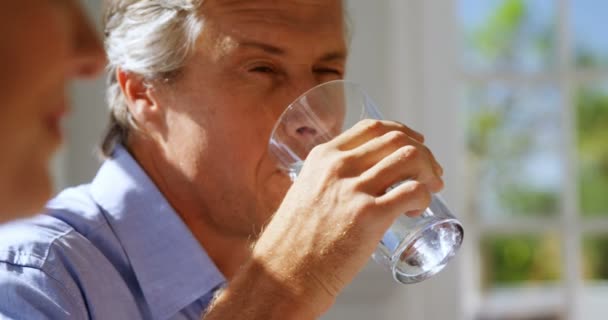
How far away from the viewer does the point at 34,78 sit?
345 mm

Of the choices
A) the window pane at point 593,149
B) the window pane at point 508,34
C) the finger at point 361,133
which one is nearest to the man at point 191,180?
the finger at point 361,133

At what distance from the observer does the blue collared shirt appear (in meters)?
0.92

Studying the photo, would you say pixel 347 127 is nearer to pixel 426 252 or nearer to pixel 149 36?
pixel 426 252

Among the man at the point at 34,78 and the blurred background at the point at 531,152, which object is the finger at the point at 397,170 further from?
the blurred background at the point at 531,152

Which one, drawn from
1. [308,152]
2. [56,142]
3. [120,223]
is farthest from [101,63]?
[120,223]

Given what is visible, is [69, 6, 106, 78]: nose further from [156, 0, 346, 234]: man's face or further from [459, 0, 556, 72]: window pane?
[459, 0, 556, 72]: window pane

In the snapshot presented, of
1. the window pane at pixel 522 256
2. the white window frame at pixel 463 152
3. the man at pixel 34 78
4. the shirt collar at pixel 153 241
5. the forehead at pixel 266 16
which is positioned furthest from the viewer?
the window pane at pixel 522 256

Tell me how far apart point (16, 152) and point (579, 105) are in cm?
232

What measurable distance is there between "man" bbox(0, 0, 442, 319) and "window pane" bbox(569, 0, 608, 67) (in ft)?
4.77

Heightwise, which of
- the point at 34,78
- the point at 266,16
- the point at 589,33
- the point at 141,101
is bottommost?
the point at 589,33

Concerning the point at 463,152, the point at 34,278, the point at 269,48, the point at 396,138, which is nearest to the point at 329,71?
the point at 269,48

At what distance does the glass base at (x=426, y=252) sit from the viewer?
88 cm

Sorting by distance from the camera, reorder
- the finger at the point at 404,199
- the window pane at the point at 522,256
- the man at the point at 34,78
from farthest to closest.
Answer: the window pane at the point at 522,256 → the finger at the point at 404,199 → the man at the point at 34,78

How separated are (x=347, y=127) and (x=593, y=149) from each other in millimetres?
1691
